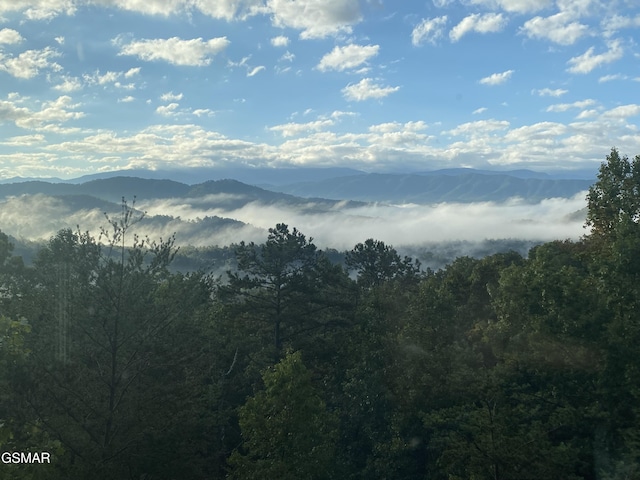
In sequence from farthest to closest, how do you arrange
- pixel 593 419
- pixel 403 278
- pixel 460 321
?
pixel 403 278 < pixel 460 321 < pixel 593 419

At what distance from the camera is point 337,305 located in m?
32.9

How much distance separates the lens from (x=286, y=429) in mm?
19047

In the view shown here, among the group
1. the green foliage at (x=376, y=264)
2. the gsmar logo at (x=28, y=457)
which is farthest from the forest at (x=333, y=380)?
the green foliage at (x=376, y=264)

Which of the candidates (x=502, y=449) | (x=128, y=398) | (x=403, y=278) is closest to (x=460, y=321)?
(x=502, y=449)

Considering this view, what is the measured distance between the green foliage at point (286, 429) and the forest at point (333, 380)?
64mm

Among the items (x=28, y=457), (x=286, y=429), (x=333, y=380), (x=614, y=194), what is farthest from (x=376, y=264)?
(x=28, y=457)

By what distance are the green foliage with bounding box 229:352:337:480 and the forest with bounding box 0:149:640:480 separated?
6 cm

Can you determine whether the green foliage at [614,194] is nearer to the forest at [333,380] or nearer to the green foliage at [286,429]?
the forest at [333,380]

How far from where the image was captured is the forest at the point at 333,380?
51.3ft

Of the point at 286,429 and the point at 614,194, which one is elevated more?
the point at 614,194

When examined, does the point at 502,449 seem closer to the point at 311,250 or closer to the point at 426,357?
the point at 426,357

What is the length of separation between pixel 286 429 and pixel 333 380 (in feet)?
32.0

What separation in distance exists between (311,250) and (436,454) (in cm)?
1456

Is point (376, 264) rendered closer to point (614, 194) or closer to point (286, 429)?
point (614, 194)
